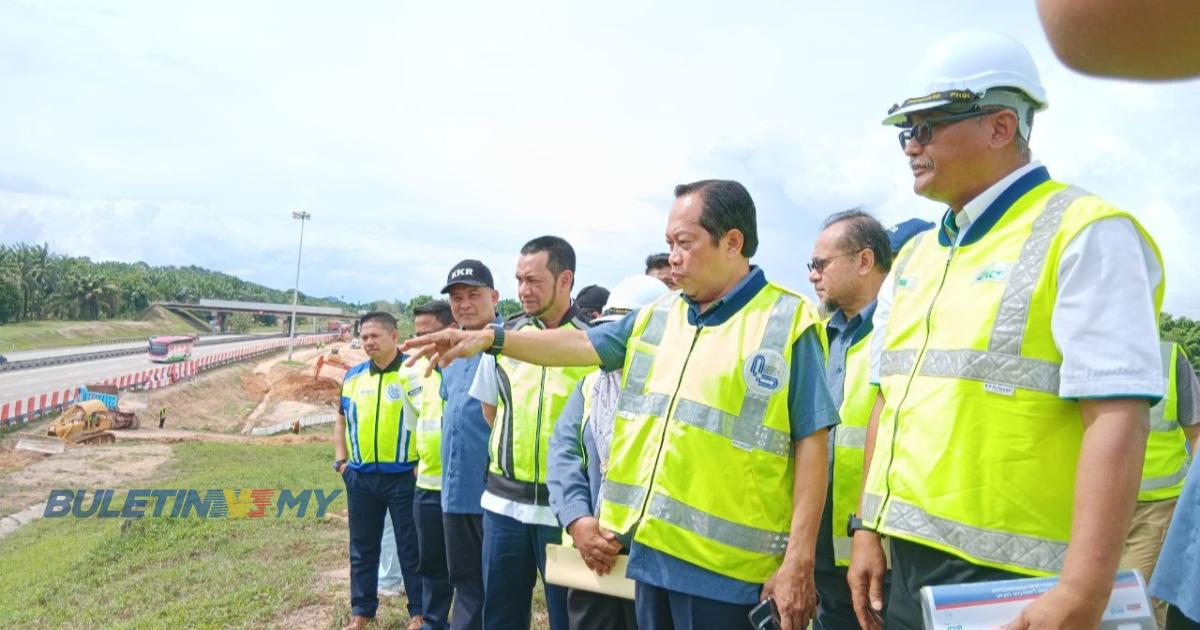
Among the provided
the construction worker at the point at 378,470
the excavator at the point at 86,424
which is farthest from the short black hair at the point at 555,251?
the excavator at the point at 86,424

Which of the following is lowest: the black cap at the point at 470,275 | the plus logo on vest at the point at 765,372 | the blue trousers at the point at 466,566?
the blue trousers at the point at 466,566

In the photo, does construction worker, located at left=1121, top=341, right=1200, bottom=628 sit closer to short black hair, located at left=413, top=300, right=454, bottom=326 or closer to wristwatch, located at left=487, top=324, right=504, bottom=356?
wristwatch, located at left=487, top=324, right=504, bottom=356

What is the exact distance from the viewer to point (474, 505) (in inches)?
185

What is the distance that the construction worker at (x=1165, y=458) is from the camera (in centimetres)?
388

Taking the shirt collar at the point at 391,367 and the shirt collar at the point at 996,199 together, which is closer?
the shirt collar at the point at 996,199

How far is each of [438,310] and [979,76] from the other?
517 cm

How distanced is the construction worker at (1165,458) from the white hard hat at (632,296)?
7.84ft

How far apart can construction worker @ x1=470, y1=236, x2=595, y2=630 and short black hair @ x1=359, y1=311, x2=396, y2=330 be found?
8.88 ft

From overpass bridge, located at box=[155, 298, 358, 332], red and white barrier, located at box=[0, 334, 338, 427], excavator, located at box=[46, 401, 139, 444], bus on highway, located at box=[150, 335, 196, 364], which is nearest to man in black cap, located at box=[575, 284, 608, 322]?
excavator, located at box=[46, 401, 139, 444]

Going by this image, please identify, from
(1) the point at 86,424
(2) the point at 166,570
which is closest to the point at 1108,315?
(2) the point at 166,570

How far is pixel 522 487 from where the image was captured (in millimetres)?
3922

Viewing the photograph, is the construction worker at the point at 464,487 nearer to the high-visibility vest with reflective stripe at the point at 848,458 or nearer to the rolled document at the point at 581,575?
the rolled document at the point at 581,575

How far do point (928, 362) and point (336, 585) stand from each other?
6.28 m

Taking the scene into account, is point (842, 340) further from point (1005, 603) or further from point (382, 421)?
point (382, 421)
